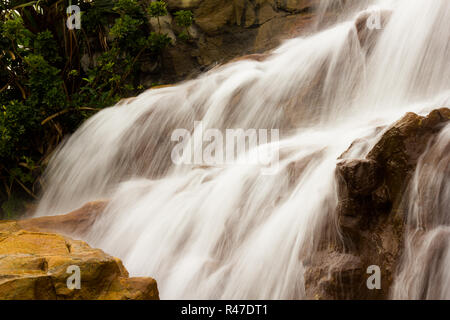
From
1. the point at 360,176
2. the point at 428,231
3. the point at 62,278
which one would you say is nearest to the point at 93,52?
the point at 62,278

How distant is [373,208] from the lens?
3.05 m

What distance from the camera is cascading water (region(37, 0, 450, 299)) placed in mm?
3445

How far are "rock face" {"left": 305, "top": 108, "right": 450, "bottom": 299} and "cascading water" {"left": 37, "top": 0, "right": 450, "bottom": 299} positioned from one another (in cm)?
14

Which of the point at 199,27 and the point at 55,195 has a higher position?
the point at 199,27

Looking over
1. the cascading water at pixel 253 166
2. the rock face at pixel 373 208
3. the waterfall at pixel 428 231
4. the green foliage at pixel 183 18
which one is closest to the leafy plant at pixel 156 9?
the green foliage at pixel 183 18

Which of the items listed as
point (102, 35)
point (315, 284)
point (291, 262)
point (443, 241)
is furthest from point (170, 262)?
point (102, 35)

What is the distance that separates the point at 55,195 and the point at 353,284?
4.25 metres

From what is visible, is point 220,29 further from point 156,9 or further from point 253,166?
point 253,166

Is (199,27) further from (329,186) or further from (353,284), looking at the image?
(353,284)

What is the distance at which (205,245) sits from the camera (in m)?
3.80

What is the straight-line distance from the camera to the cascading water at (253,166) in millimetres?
3445

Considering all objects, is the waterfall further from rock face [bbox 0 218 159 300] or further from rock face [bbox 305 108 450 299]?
rock face [bbox 0 218 159 300]

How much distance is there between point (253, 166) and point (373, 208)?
153 cm

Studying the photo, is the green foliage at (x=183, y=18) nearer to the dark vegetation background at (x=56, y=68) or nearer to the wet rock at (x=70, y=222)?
the dark vegetation background at (x=56, y=68)
